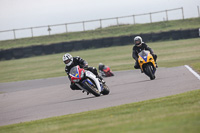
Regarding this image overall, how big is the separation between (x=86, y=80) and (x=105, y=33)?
3671 centimetres

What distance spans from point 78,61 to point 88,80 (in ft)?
2.78

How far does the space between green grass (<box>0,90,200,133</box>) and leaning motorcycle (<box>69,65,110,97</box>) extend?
3.17m

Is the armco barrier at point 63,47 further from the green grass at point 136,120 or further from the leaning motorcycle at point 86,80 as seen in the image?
the green grass at point 136,120

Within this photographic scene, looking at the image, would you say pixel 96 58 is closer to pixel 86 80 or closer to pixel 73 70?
pixel 73 70

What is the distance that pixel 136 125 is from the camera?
690cm

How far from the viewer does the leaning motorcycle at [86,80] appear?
42.2 feet

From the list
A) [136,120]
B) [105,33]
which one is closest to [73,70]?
[136,120]

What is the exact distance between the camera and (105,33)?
4938cm

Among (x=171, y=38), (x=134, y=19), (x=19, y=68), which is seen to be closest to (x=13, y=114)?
(x=19, y=68)

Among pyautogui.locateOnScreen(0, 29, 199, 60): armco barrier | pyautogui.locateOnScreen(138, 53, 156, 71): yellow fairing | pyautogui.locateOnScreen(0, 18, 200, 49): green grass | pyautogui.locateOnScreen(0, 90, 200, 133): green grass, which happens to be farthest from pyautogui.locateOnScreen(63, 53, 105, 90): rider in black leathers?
pyautogui.locateOnScreen(0, 18, 200, 49): green grass

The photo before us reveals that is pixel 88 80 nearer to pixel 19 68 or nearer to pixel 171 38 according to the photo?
pixel 19 68

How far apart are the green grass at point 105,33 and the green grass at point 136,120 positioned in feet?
121

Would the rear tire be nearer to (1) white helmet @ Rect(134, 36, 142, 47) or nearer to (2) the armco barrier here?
(1) white helmet @ Rect(134, 36, 142, 47)

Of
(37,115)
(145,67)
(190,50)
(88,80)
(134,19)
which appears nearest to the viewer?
(37,115)
